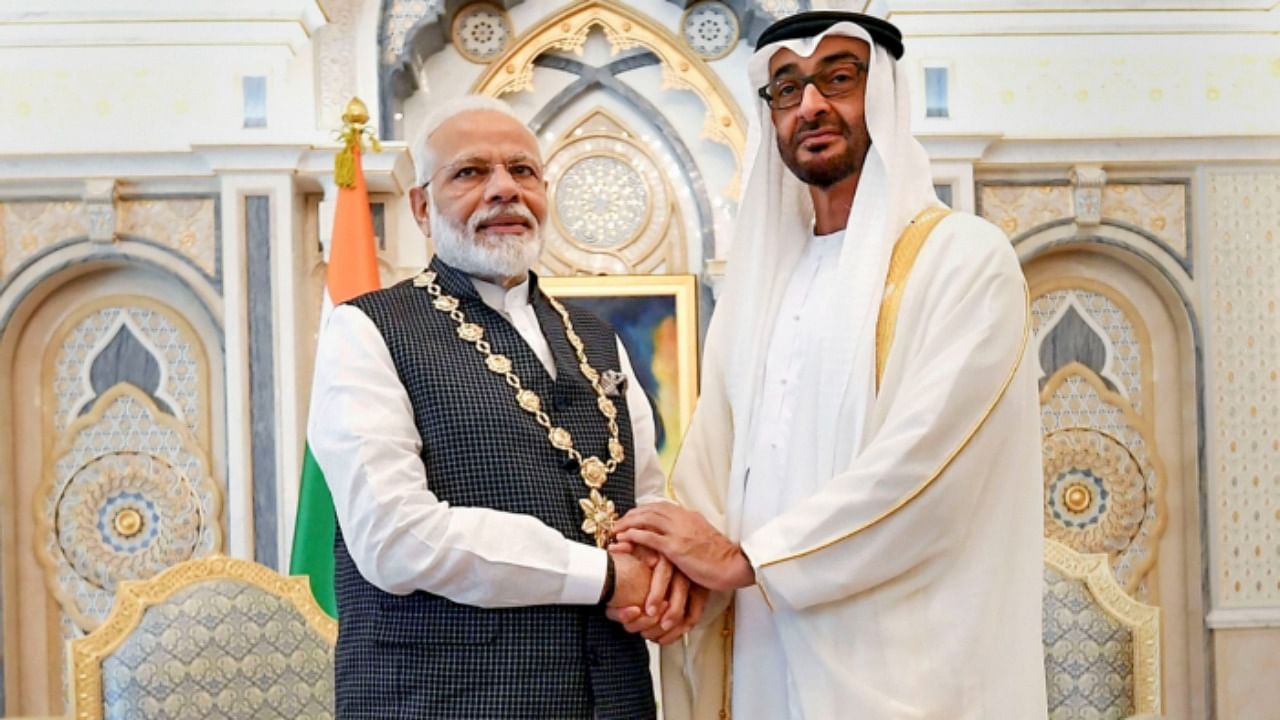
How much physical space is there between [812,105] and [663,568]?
82 centimetres

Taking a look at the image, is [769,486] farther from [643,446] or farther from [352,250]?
[352,250]

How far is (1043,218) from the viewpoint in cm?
518

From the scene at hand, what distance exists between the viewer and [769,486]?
2.17 meters

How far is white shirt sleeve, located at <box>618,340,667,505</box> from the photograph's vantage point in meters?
2.37

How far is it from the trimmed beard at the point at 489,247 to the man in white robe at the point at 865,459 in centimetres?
42

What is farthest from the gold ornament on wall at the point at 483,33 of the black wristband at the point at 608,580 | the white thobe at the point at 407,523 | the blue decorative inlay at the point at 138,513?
the black wristband at the point at 608,580

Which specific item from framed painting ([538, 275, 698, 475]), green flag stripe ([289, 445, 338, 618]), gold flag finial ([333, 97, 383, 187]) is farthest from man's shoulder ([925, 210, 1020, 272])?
framed painting ([538, 275, 698, 475])

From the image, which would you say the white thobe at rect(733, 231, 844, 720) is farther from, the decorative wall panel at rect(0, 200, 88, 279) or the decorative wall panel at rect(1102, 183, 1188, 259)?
the decorative wall panel at rect(0, 200, 88, 279)

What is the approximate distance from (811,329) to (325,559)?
98.6 inches

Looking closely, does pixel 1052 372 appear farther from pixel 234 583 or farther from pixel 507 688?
pixel 507 688

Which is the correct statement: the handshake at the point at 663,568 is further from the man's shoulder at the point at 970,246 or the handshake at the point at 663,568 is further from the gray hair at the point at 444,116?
the gray hair at the point at 444,116

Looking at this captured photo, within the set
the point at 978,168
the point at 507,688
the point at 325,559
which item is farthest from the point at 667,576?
the point at 978,168

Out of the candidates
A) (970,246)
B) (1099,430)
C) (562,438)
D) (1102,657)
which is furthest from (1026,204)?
(562,438)

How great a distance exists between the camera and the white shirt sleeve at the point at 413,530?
1900 mm
